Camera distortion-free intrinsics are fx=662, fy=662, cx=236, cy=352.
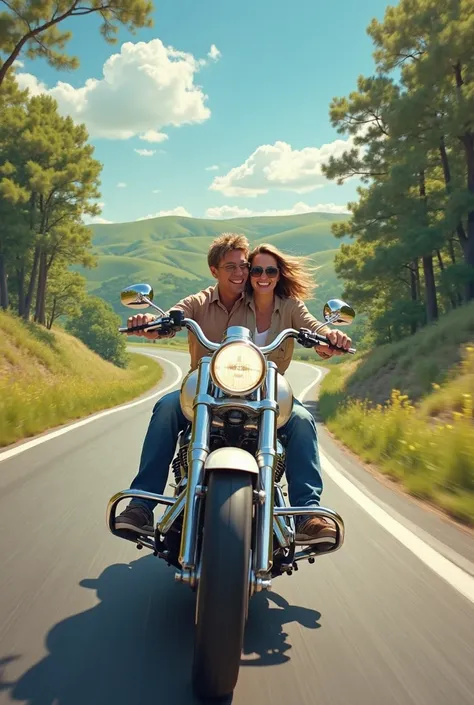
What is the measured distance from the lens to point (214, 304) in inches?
162

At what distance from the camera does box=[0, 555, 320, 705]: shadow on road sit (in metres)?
2.38

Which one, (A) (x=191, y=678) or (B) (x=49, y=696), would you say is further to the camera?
(A) (x=191, y=678)

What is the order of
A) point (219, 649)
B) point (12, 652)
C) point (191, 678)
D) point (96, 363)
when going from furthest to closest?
1. point (96, 363)
2. point (12, 652)
3. point (191, 678)
4. point (219, 649)

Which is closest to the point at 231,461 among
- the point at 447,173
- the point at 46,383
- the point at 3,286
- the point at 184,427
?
the point at 184,427

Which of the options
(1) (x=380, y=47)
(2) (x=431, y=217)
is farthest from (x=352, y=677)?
(1) (x=380, y=47)

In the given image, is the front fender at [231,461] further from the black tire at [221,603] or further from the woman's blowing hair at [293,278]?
the woman's blowing hair at [293,278]

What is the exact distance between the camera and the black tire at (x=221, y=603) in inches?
90.5

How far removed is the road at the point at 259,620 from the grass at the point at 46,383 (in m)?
4.89

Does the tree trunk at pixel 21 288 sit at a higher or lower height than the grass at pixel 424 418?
higher

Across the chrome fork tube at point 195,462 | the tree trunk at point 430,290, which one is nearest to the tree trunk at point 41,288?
the tree trunk at point 430,290

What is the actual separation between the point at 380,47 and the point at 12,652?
28162mm

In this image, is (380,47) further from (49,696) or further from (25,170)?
(49,696)

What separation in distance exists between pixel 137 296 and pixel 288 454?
118 centimetres

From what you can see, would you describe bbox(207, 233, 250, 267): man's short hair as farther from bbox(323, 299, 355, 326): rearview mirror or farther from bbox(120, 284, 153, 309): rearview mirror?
bbox(323, 299, 355, 326): rearview mirror
